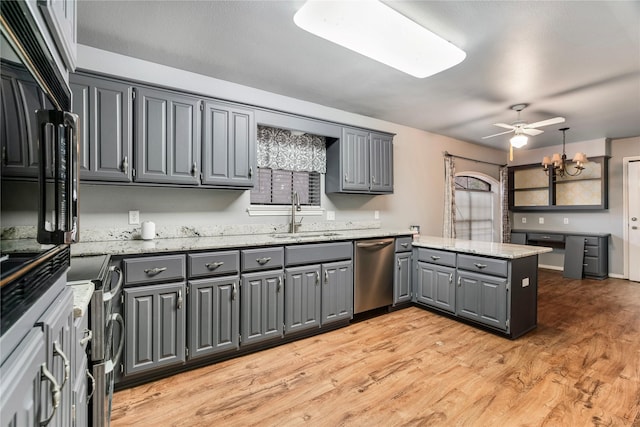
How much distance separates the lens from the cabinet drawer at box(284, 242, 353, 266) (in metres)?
2.79

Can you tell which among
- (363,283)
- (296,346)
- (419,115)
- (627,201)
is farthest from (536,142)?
(296,346)

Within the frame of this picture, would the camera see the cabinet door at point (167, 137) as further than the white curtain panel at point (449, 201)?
No

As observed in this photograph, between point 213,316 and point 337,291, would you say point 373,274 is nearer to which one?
point 337,291

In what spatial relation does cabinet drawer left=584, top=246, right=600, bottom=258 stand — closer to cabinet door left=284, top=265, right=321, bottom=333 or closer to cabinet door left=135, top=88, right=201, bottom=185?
cabinet door left=284, top=265, right=321, bottom=333

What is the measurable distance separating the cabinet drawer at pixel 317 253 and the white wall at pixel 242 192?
70 cm

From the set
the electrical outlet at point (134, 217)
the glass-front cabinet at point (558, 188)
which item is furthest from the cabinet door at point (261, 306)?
the glass-front cabinet at point (558, 188)

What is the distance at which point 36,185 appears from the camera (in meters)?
0.78

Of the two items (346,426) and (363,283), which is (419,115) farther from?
(346,426)

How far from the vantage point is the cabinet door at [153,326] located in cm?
208

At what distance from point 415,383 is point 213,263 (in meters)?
1.70

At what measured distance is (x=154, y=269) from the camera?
7.07 feet

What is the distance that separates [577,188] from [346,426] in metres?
6.52

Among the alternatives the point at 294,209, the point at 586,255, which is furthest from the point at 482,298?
the point at 586,255

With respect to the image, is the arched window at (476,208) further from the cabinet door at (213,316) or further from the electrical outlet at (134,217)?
the electrical outlet at (134,217)
